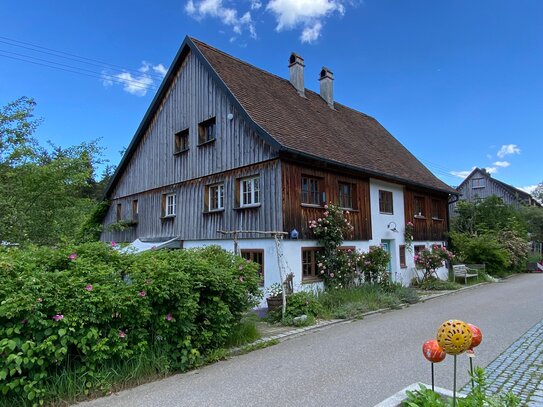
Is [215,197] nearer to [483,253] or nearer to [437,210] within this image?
[437,210]

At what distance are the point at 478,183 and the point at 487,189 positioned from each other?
1.20 metres

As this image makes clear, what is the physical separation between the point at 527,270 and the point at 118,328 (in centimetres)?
2667

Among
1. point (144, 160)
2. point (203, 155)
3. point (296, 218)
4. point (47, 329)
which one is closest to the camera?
point (47, 329)

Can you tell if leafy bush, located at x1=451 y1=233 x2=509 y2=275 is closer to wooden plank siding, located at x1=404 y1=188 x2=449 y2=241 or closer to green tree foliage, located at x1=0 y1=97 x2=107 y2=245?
wooden plank siding, located at x1=404 y1=188 x2=449 y2=241

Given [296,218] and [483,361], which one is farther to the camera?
[296,218]

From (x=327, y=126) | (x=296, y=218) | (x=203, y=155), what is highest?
(x=327, y=126)

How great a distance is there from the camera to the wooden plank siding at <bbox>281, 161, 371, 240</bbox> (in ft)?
38.7

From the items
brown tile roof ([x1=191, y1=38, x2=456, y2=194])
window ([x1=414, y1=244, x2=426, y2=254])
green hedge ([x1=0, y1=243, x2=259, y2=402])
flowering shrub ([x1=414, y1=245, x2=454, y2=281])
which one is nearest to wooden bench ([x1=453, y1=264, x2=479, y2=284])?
flowering shrub ([x1=414, y1=245, x2=454, y2=281])

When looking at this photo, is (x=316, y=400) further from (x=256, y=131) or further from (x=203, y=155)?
(x=203, y=155)

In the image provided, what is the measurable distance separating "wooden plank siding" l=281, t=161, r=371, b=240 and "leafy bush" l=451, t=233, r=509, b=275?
8524 millimetres

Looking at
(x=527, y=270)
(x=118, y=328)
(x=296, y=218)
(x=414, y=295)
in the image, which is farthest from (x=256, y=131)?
(x=527, y=270)

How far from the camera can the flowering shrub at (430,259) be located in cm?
1664

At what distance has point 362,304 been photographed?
421 inches

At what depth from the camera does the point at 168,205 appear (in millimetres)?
17203
